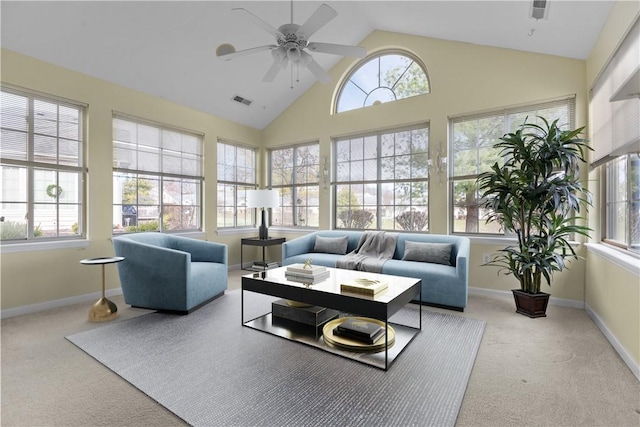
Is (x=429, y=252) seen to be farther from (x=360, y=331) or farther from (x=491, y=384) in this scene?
(x=491, y=384)

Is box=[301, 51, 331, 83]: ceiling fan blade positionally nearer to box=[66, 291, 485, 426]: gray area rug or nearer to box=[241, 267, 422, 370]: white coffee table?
box=[241, 267, 422, 370]: white coffee table

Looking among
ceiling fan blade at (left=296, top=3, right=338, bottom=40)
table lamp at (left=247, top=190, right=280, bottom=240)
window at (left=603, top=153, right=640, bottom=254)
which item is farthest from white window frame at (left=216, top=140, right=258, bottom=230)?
window at (left=603, top=153, right=640, bottom=254)

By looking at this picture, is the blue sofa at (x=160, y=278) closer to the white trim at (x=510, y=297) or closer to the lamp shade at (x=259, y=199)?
the lamp shade at (x=259, y=199)

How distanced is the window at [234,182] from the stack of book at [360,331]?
12.0 feet

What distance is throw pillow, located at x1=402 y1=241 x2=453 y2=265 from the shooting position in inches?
150

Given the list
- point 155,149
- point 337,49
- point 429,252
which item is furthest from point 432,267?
point 155,149

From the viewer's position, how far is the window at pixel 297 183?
18.7 feet

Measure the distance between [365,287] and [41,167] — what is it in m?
3.86

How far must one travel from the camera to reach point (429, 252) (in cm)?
390

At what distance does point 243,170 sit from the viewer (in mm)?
6008

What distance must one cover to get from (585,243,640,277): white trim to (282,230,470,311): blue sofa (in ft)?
3.77

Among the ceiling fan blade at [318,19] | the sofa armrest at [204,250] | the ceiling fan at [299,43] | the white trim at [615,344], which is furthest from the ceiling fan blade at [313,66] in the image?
the white trim at [615,344]

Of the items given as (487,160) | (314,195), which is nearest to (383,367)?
(487,160)

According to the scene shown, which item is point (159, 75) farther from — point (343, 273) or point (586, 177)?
point (586, 177)
